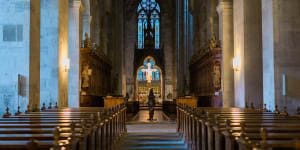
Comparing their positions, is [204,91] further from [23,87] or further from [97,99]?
[23,87]

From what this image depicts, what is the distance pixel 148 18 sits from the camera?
125ft

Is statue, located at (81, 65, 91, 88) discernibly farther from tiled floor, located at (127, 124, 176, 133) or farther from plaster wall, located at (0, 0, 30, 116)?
plaster wall, located at (0, 0, 30, 116)

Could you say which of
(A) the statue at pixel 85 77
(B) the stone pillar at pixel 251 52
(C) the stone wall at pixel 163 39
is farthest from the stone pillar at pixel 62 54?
(C) the stone wall at pixel 163 39

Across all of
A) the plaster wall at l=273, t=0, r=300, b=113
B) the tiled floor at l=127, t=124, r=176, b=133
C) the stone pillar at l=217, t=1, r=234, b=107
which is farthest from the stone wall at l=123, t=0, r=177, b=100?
the plaster wall at l=273, t=0, r=300, b=113

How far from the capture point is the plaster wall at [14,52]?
26.7 ft

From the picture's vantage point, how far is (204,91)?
1809 centimetres

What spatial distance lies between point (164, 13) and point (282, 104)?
30.2 metres

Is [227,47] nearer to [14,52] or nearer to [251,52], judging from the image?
[251,52]

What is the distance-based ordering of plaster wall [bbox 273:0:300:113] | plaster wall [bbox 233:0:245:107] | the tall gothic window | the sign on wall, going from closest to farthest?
the sign on wall
plaster wall [bbox 273:0:300:113]
plaster wall [bbox 233:0:245:107]
the tall gothic window

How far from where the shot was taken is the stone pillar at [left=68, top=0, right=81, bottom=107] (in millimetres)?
14072

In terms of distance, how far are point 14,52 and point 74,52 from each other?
235 inches

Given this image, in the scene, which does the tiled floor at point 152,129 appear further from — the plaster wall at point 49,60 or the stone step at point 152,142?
the plaster wall at point 49,60

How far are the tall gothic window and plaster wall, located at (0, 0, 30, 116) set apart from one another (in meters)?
29.8

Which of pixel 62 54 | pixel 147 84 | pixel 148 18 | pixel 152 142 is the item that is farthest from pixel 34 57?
pixel 148 18
